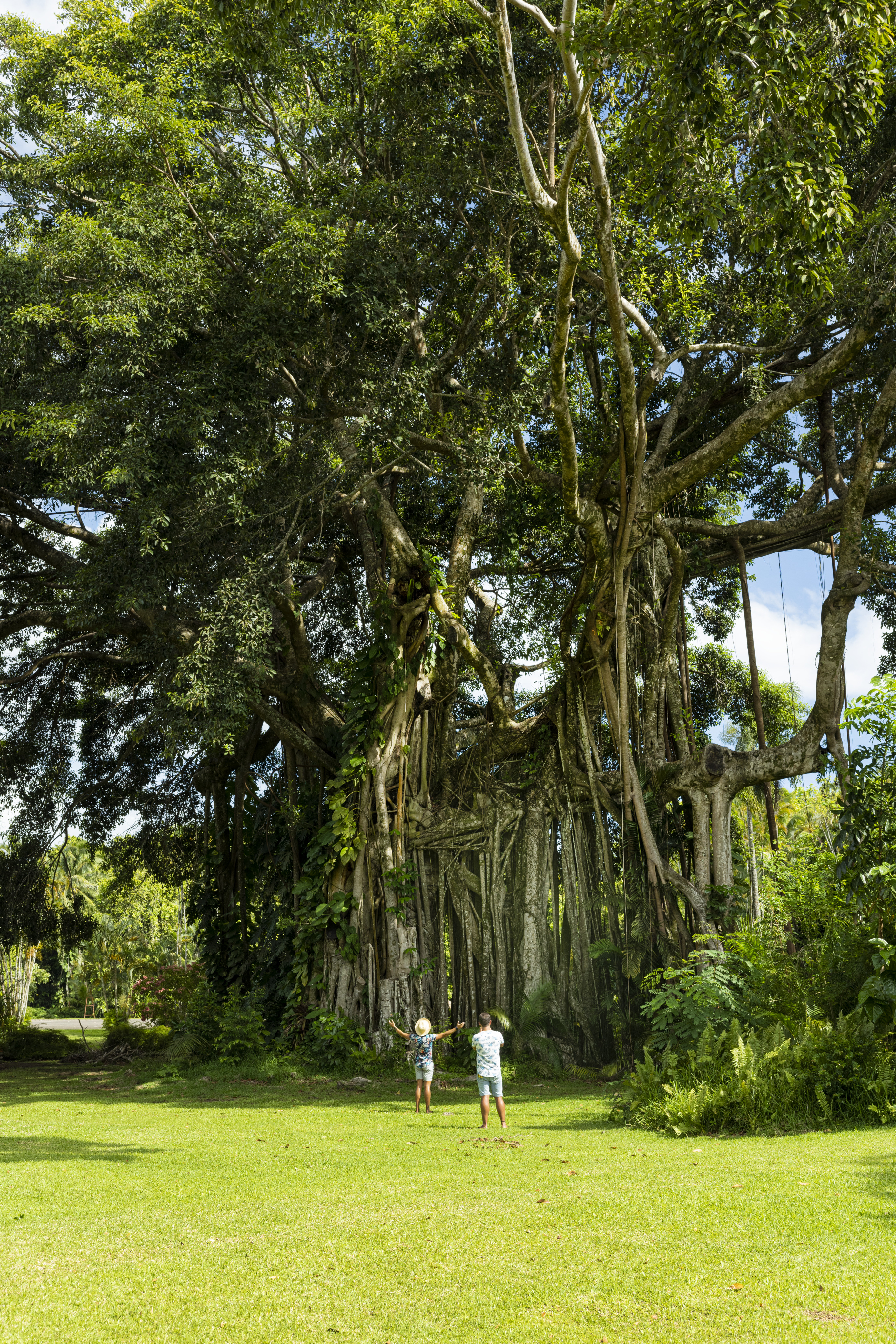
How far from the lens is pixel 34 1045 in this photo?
17.5 meters

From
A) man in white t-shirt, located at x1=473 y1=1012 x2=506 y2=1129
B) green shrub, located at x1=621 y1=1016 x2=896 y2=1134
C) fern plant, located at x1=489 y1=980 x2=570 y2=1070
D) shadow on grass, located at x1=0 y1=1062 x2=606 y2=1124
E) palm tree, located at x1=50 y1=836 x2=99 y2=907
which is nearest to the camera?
green shrub, located at x1=621 y1=1016 x2=896 y2=1134

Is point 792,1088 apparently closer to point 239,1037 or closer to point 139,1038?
point 239,1037

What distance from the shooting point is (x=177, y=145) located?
29.5 ft

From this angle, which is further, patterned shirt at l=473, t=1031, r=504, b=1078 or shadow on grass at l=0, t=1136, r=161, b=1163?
patterned shirt at l=473, t=1031, r=504, b=1078

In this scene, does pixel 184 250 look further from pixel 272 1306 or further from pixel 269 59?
pixel 272 1306

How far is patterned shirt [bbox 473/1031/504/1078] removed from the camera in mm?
7477

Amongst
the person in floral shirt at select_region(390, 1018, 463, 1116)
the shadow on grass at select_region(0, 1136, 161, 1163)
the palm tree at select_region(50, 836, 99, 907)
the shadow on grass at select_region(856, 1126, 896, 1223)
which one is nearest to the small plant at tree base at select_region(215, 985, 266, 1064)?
the person in floral shirt at select_region(390, 1018, 463, 1116)

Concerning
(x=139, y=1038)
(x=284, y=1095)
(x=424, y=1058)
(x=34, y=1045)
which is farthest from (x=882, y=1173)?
(x=34, y=1045)

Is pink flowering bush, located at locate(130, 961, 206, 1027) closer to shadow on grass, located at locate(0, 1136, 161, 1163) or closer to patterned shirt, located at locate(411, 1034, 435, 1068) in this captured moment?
patterned shirt, located at locate(411, 1034, 435, 1068)

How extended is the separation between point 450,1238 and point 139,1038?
1360cm

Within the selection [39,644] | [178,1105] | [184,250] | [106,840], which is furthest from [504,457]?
[106,840]

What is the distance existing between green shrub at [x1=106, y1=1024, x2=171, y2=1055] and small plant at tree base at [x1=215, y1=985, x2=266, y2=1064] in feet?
14.2

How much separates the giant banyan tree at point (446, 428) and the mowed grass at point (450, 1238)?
12.6ft

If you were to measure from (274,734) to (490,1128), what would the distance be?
7.85m
